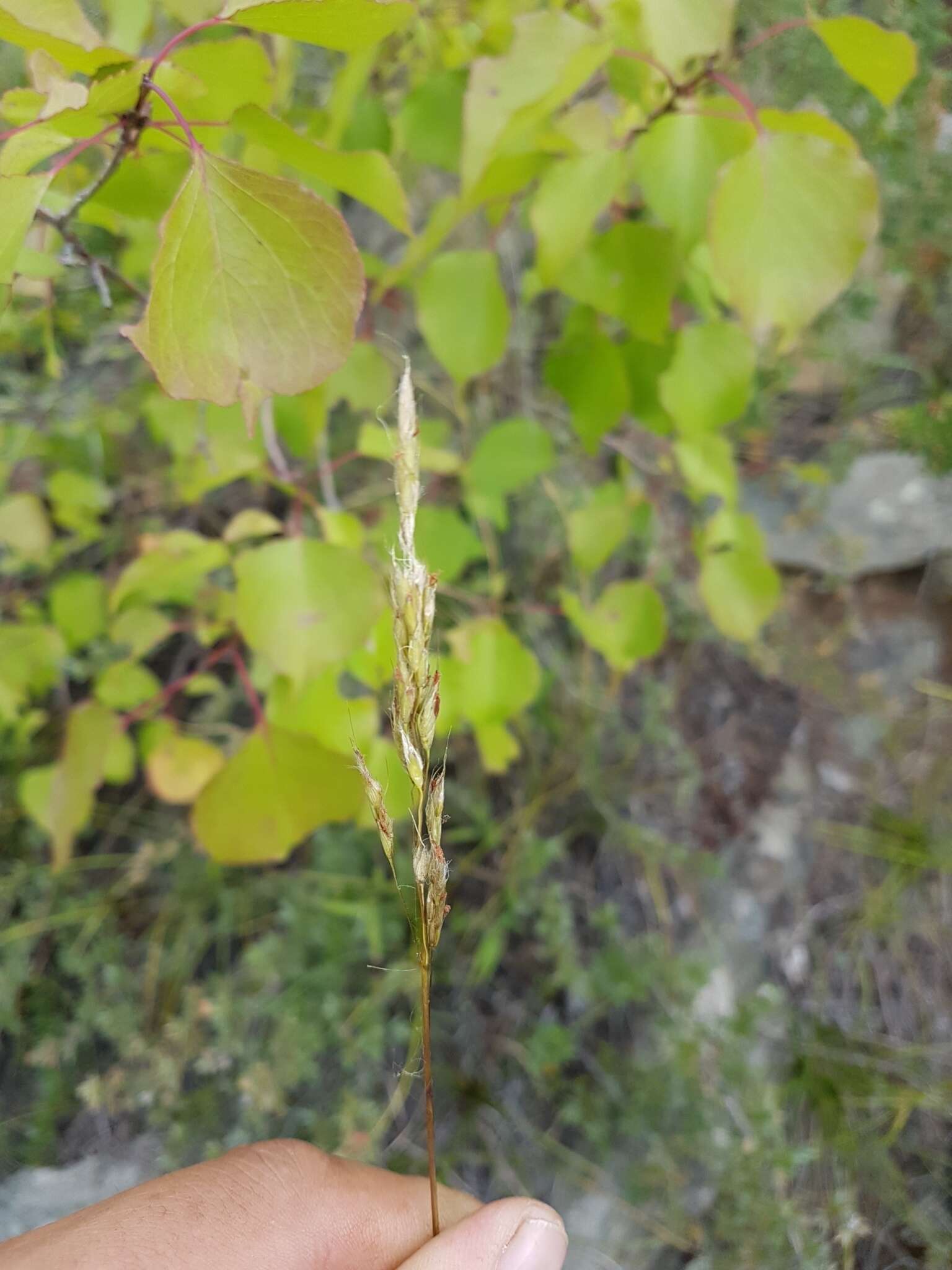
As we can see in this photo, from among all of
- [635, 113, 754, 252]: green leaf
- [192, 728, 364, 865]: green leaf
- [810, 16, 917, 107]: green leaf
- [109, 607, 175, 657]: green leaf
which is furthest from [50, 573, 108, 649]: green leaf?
[810, 16, 917, 107]: green leaf

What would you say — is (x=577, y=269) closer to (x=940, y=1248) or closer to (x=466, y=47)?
(x=466, y=47)

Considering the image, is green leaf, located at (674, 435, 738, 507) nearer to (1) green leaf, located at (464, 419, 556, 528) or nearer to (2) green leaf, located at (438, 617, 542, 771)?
(1) green leaf, located at (464, 419, 556, 528)

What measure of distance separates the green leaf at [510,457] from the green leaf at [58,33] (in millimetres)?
493

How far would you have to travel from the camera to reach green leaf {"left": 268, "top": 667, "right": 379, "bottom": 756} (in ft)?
2.27

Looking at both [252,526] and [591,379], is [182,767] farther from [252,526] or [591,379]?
[591,379]

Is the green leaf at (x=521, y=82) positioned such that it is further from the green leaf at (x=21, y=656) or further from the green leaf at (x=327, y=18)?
the green leaf at (x=21, y=656)

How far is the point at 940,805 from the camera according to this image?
1408 mm

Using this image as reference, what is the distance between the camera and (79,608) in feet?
3.30

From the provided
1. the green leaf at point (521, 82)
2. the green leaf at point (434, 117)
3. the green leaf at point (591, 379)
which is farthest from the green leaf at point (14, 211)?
the green leaf at point (591, 379)

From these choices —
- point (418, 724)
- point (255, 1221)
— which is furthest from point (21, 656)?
point (418, 724)

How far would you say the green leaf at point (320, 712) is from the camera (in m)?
0.69

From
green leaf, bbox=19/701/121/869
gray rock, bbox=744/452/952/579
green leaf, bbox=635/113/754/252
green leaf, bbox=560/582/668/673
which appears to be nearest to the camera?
green leaf, bbox=635/113/754/252

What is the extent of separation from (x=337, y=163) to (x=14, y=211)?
0.17 meters

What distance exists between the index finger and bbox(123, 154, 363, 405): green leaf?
0.56 meters
